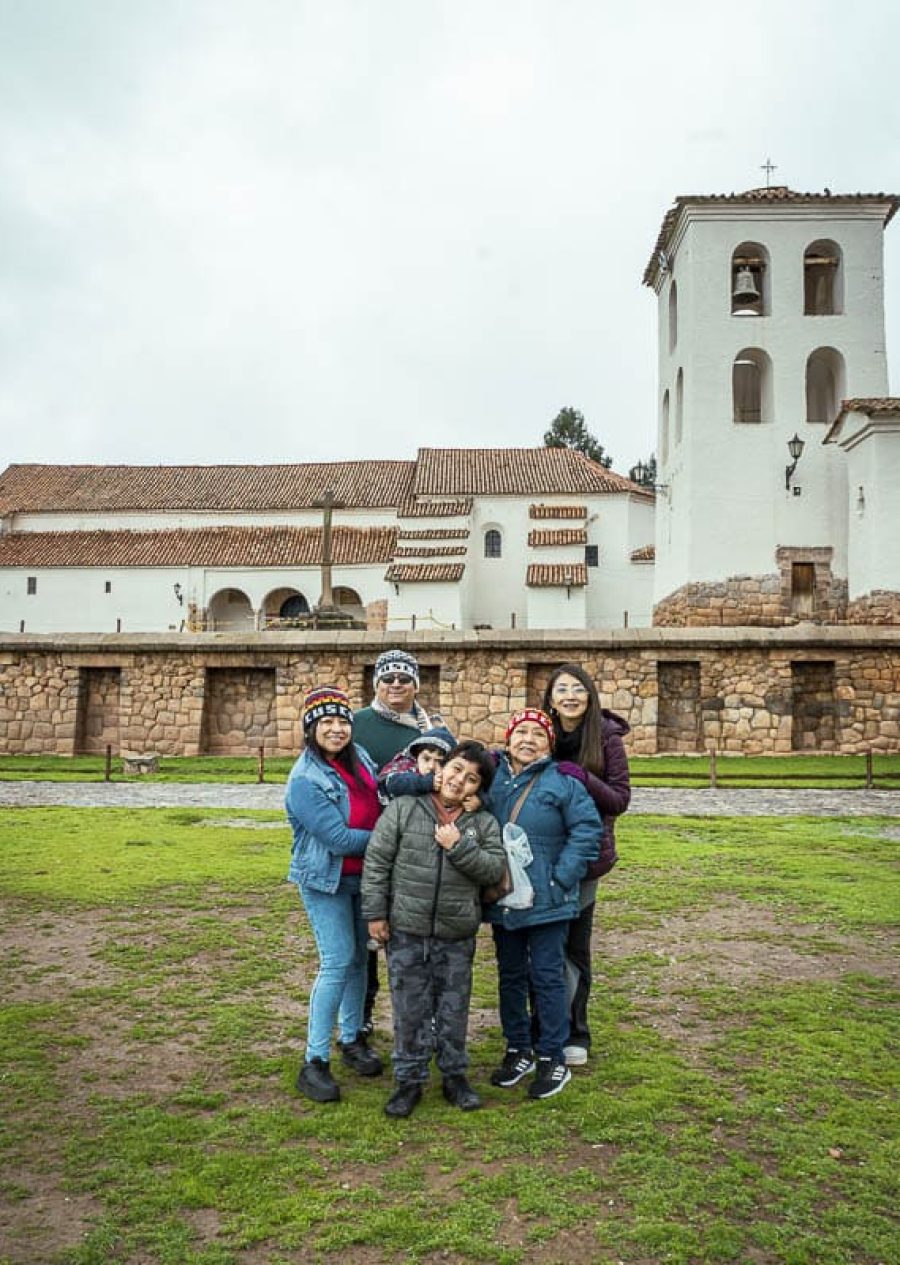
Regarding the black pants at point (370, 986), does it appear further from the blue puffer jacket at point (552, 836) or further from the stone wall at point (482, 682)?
the stone wall at point (482, 682)

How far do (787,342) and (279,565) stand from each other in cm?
2124

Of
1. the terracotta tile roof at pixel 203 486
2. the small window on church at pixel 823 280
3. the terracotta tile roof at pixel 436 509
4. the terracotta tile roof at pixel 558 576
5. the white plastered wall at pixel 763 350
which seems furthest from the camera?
the terracotta tile roof at pixel 203 486

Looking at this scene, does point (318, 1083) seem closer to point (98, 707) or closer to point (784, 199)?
point (98, 707)

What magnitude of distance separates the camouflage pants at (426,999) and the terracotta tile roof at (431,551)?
32.9 meters

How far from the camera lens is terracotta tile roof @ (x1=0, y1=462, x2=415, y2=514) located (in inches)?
1656

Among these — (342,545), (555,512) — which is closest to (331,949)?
(555,512)

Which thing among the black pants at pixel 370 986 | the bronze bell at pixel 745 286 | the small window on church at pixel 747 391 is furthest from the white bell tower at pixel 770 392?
the black pants at pixel 370 986

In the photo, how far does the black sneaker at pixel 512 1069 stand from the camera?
4.09 metres

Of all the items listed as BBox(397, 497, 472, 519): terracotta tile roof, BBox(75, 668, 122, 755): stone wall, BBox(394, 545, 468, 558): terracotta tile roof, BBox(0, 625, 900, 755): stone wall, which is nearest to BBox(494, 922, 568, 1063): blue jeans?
BBox(0, 625, 900, 755): stone wall

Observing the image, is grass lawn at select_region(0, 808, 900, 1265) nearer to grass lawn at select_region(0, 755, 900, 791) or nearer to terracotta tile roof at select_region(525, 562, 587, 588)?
grass lawn at select_region(0, 755, 900, 791)

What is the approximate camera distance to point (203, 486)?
144 feet

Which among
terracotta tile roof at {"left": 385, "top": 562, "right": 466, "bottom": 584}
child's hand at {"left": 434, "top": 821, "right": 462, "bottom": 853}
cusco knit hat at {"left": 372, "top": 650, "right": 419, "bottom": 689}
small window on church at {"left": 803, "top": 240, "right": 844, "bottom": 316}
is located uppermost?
small window on church at {"left": 803, "top": 240, "right": 844, "bottom": 316}

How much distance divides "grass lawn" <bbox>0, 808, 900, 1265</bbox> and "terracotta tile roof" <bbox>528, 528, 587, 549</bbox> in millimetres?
31268

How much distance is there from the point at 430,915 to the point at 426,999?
330 mm
